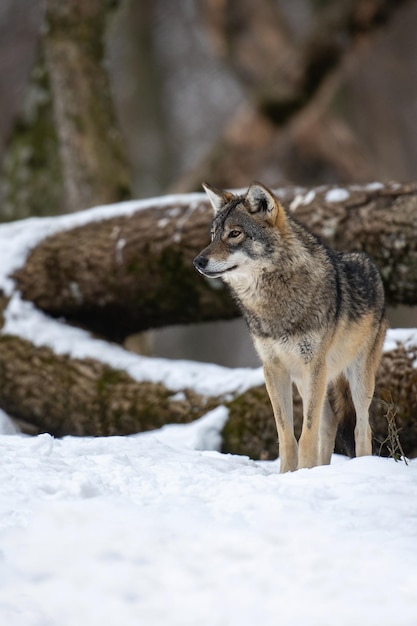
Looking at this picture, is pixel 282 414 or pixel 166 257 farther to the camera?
pixel 166 257

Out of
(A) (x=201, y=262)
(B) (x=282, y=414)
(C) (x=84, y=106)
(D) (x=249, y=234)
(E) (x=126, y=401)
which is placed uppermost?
(C) (x=84, y=106)

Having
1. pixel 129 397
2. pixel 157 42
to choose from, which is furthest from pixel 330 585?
pixel 157 42

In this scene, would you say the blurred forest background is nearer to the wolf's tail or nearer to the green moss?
the green moss

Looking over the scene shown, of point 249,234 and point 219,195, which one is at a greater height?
point 219,195

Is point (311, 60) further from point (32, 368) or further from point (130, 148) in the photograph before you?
point (130, 148)

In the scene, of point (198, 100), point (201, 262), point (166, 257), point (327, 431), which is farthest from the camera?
point (198, 100)

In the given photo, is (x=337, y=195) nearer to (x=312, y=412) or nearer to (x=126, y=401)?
(x=126, y=401)

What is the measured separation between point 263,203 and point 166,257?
2.74 meters

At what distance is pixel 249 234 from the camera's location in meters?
5.16

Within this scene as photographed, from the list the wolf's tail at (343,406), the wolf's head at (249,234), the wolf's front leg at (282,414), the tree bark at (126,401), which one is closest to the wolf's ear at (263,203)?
the wolf's head at (249,234)

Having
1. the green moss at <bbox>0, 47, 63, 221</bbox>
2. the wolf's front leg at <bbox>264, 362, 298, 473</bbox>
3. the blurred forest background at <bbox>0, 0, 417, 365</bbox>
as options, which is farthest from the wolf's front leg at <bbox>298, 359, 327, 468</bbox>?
the green moss at <bbox>0, 47, 63, 221</bbox>

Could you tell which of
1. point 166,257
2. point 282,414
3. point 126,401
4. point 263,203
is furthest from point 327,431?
point 166,257

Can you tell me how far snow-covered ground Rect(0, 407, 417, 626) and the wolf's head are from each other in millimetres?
1410

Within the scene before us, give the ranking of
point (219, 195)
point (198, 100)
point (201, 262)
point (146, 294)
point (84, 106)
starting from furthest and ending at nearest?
point (198, 100)
point (84, 106)
point (146, 294)
point (219, 195)
point (201, 262)
